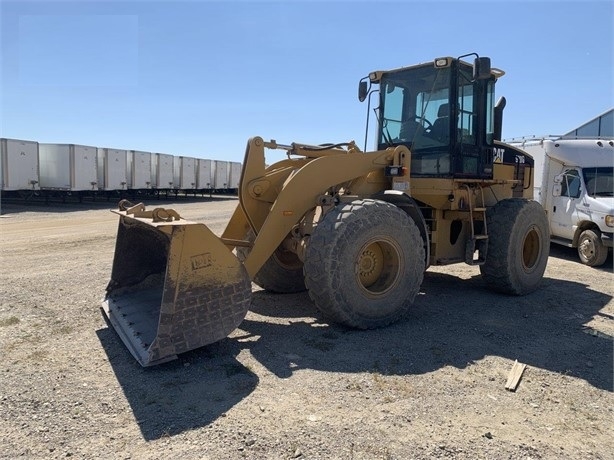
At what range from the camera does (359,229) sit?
4.85 metres

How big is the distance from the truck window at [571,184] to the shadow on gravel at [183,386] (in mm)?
9171

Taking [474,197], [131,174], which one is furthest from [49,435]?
[131,174]

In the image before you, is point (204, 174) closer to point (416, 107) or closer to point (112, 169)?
point (112, 169)

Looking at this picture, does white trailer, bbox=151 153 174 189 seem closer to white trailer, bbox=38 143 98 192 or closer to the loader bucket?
white trailer, bbox=38 143 98 192

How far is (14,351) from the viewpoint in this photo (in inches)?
168

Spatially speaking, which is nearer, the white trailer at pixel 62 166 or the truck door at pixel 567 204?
the truck door at pixel 567 204

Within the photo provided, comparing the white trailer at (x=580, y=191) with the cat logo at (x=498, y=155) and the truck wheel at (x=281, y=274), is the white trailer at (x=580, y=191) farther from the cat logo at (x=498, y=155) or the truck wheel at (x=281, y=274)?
the truck wheel at (x=281, y=274)

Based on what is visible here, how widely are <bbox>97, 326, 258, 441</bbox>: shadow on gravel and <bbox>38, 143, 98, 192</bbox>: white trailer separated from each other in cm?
2037

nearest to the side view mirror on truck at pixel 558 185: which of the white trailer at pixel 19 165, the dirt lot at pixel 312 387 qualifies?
the dirt lot at pixel 312 387

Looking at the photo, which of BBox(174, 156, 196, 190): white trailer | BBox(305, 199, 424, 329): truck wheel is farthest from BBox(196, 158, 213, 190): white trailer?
BBox(305, 199, 424, 329): truck wheel

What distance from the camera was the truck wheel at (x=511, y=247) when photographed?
6691mm

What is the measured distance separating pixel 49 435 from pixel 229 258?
1.90 m

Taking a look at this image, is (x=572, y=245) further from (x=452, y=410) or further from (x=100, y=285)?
(x=100, y=285)

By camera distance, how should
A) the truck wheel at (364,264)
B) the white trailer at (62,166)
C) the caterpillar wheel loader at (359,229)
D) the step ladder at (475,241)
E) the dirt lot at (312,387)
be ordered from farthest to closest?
the white trailer at (62,166), the step ladder at (475,241), the truck wheel at (364,264), the caterpillar wheel loader at (359,229), the dirt lot at (312,387)
